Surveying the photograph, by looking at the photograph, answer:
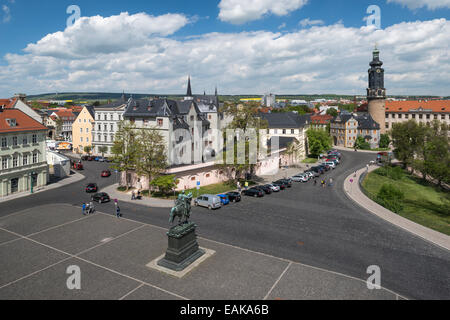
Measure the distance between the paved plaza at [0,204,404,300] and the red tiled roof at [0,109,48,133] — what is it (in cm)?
2114

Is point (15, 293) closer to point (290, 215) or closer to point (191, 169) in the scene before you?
point (290, 215)

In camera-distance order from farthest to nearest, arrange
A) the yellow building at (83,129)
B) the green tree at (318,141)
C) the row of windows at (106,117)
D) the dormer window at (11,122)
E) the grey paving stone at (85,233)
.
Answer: the yellow building at (83,129) → the green tree at (318,141) → the row of windows at (106,117) → the dormer window at (11,122) → the grey paving stone at (85,233)

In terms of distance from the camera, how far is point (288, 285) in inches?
737

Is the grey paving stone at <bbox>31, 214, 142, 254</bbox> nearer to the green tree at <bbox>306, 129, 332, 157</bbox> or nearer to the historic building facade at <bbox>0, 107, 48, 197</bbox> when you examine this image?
the historic building facade at <bbox>0, 107, 48, 197</bbox>

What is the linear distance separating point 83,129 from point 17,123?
127ft

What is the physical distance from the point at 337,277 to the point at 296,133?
62.0 metres

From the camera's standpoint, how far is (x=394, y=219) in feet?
107

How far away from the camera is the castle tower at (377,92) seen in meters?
112

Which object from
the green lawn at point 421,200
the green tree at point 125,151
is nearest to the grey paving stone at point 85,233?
the green tree at point 125,151

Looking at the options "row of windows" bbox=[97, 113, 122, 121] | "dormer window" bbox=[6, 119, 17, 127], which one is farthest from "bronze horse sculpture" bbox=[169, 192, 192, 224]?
"row of windows" bbox=[97, 113, 122, 121]

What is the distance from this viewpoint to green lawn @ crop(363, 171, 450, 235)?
34.4 metres

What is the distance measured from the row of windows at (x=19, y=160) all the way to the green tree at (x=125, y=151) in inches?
517

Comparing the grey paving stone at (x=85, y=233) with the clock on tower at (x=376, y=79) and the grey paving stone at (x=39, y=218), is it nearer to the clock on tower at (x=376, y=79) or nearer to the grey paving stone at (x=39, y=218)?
the grey paving stone at (x=39, y=218)
